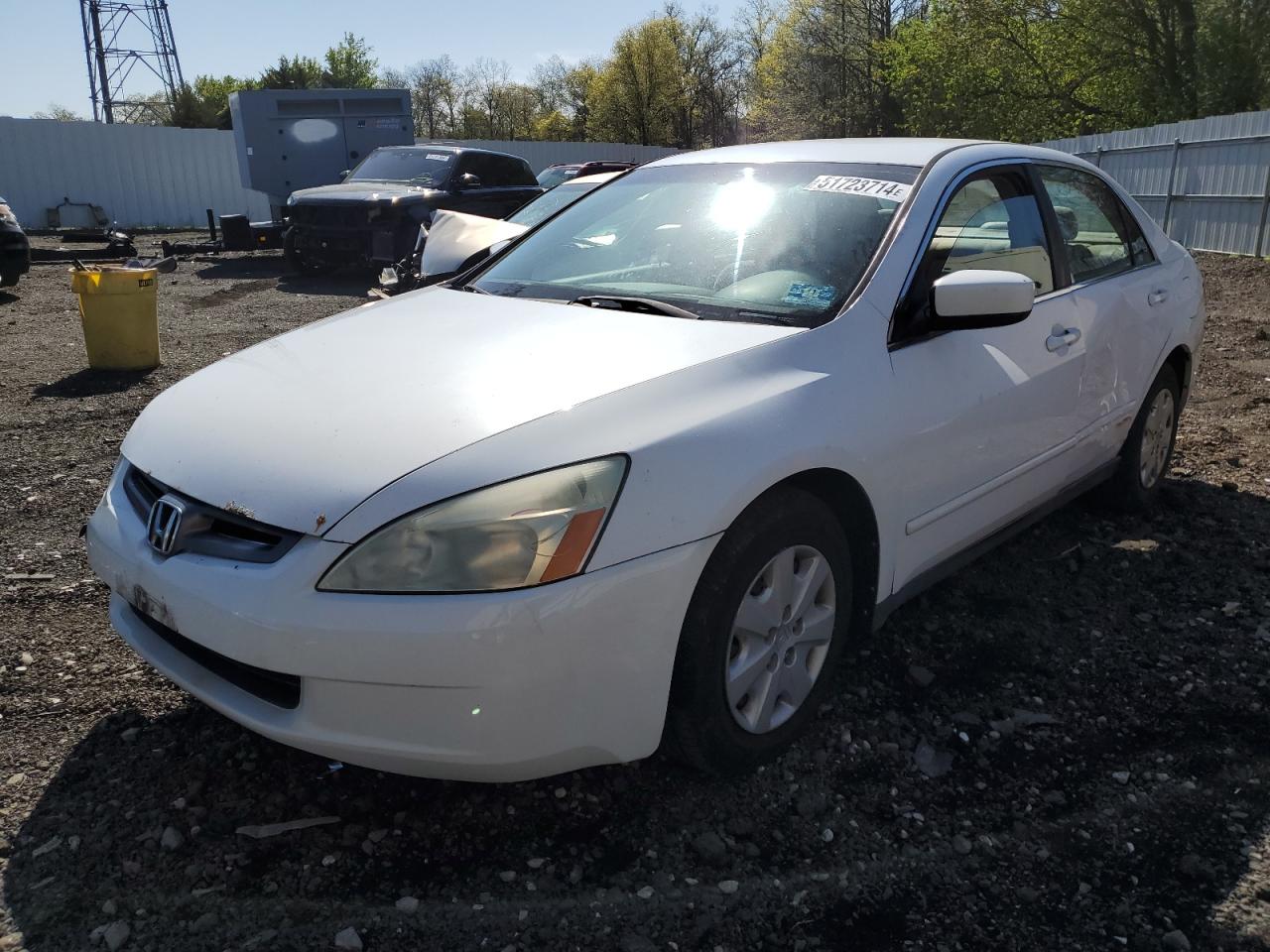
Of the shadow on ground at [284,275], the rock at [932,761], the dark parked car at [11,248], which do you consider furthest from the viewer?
the shadow on ground at [284,275]

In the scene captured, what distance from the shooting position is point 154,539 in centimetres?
230

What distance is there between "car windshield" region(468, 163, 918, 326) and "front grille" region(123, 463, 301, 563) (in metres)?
1.27

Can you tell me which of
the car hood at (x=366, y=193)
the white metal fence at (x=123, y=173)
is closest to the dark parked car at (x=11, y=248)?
the car hood at (x=366, y=193)

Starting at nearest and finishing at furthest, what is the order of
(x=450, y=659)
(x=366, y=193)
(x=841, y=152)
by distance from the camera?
(x=450, y=659) → (x=841, y=152) → (x=366, y=193)

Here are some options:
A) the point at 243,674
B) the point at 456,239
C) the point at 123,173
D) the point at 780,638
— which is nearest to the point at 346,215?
the point at 456,239

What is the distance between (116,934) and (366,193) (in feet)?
37.7

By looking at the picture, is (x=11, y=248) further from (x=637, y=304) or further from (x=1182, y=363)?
(x=1182, y=363)

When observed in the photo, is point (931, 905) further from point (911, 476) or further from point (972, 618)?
point (972, 618)

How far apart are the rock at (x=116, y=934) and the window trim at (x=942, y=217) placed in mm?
2252

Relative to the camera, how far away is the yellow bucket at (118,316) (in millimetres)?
7215

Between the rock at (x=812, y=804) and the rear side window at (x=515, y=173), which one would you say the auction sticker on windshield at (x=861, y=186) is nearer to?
the rock at (x=812, y=804)

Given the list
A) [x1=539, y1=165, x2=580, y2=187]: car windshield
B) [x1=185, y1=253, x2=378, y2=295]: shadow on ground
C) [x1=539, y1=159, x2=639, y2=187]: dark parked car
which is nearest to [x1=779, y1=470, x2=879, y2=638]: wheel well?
[x1=185, y1=253, x2=378, y2=295]: shadow on ground

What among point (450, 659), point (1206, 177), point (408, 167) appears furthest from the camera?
point (1206, 177)

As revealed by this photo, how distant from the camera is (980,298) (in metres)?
2.76
